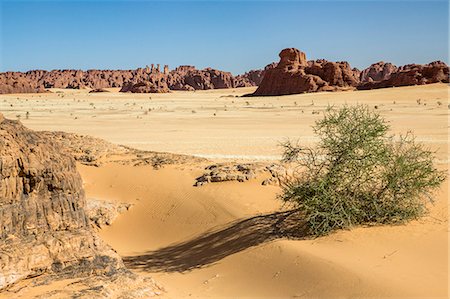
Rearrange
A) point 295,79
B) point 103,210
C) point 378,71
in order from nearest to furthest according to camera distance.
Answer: point 103,210 → point 295,79 → point 378,71

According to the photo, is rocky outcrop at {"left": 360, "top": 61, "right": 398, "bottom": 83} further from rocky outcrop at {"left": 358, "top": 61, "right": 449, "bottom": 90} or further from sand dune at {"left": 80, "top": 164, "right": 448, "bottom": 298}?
sand dune at {"left": 80, "top": 164, "right": 448, "bottom": 298}

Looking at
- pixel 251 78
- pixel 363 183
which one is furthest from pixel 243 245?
pixel 251 78

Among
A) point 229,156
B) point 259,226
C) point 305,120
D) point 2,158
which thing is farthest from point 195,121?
point 2,158

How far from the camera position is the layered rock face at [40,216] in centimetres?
561

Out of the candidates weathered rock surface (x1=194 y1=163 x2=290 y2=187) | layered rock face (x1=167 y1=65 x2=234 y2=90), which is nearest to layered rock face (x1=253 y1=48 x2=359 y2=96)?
layered rock face (x1=167 y1=65 x2=234 y2=90)

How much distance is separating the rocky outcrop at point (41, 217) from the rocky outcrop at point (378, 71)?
134 meters

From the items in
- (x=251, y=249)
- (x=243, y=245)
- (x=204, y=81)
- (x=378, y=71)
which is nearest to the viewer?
(x=251, y=249)

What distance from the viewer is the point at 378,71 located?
13750 cm

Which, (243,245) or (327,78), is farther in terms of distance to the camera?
(327,78)

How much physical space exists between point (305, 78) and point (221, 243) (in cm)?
6749

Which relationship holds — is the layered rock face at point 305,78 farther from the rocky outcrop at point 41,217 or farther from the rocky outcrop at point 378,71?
Result: the rocky outcrop at point 41,217

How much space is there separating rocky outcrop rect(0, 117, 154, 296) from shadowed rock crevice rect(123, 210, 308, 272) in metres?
1.61

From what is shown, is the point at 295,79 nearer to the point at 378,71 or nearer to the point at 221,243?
the point at 221,243

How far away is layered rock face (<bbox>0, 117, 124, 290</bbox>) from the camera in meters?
5.61
